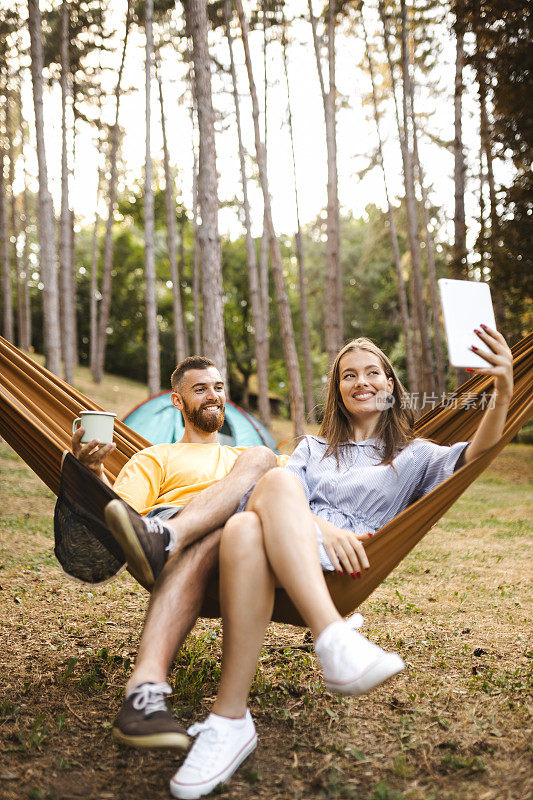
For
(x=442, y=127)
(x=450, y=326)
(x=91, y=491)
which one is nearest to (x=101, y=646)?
(x=91, y=491)

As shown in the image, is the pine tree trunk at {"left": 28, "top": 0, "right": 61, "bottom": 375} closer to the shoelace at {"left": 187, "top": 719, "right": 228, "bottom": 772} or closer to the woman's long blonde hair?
the woman's long blonde hair

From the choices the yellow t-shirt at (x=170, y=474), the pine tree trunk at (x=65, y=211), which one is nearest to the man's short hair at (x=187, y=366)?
the yellow t-shirt at (x=170, y=474)

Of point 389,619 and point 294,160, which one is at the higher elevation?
point 294,160

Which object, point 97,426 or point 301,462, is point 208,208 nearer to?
point 301,462

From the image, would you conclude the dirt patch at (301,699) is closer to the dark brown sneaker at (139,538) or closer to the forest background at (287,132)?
the dark brown sneaker at (139,538)

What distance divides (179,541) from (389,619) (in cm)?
136

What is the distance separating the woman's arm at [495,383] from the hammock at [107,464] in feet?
0.12

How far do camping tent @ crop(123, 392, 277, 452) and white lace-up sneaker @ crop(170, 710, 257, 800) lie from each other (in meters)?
3.51

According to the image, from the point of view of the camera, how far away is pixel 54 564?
10.3ft

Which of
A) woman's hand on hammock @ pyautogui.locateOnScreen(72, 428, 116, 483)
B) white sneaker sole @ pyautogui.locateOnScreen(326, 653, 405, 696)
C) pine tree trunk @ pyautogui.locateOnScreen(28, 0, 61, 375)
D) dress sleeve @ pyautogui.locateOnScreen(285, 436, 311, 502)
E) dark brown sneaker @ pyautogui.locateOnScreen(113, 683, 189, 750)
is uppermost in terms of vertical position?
pine tree trunk @ pyautogui.locateOnScreen(28, 0, 61, 375)

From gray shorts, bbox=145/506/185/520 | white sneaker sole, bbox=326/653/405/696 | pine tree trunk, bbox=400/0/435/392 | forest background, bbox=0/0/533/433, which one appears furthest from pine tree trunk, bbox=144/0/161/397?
white sneaker sole, bbox=326/653/405/696

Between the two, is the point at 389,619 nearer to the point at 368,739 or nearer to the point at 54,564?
the point at 368,739

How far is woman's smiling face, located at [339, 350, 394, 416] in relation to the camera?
1.76m

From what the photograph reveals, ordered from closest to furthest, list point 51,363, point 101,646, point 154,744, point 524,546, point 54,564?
point 154,744
point 101,646
point 54,564
point 524,546
point 51,363
